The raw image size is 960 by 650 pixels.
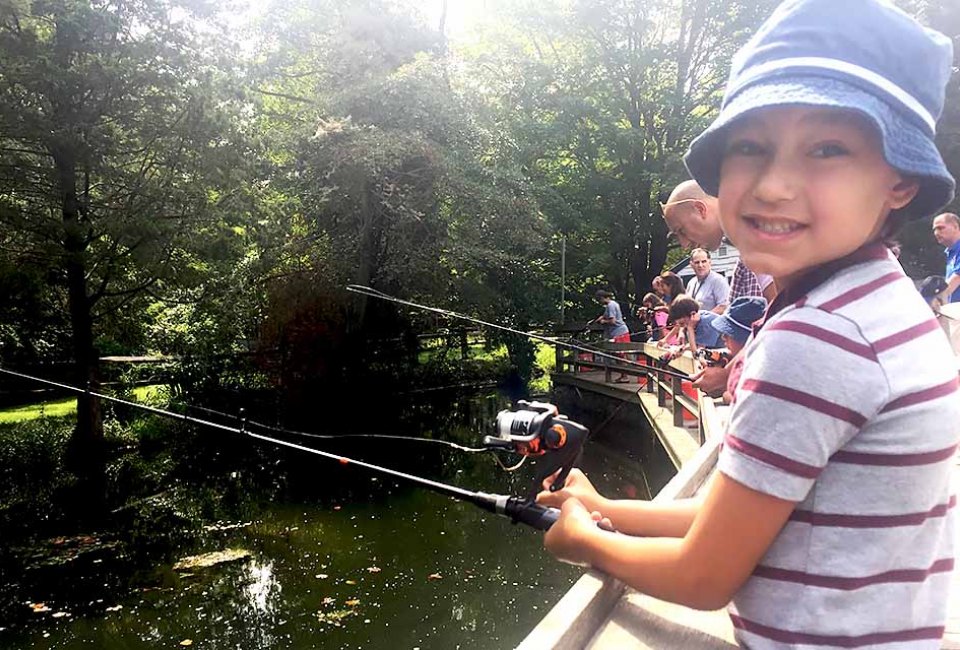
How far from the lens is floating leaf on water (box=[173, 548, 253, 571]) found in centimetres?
690

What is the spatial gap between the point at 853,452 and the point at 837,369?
12cm

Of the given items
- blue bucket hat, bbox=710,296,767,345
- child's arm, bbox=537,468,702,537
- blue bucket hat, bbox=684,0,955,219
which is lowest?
child's arm, bbox=537,468,702,537

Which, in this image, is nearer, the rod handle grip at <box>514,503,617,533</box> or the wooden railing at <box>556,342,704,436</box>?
the rod handle grip at <box>514,503,617,533</box>

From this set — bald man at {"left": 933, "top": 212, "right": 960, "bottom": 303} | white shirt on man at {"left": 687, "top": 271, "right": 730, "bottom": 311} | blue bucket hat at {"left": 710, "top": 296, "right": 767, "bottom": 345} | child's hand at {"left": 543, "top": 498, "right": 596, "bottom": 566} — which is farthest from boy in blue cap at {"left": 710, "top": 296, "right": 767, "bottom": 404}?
bald man at {"left": 933, "top": 212, "right": 960, "bottom": 303}

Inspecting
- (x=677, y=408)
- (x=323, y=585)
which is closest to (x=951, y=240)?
(x=677, y=408)

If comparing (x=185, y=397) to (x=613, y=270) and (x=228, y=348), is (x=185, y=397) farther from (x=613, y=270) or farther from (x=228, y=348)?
(x=613, y=270)

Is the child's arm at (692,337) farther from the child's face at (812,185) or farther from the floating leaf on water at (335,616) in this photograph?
the child's face at (812,185)

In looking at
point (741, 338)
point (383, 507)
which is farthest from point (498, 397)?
point (741, 338)

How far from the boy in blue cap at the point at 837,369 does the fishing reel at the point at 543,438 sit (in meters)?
0.50

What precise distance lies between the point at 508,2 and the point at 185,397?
1341 centimetres

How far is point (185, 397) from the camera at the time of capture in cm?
1385

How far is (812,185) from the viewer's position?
2.93 feet

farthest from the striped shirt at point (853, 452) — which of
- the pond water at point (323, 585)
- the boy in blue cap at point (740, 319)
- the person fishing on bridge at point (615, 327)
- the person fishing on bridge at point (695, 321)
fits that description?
the person fishing on bridge at point (615, 327)

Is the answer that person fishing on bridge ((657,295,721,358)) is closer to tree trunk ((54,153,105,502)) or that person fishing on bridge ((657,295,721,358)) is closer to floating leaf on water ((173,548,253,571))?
floating leaf on water ((173,548,253,571))
